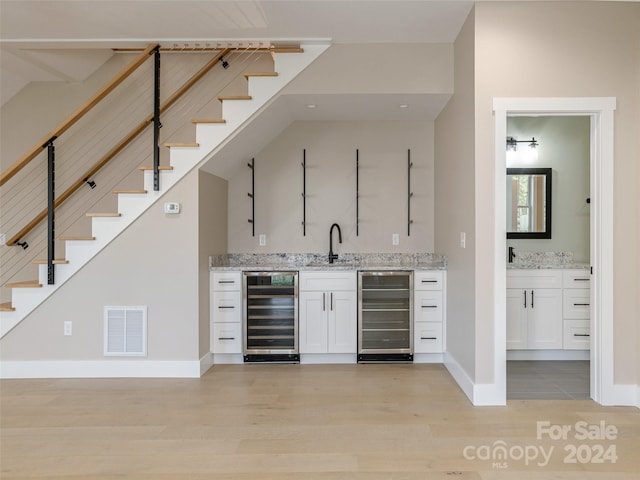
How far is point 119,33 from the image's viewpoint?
3594 millimetres

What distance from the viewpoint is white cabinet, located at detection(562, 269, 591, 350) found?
4.04 m

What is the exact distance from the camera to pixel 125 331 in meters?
3.68

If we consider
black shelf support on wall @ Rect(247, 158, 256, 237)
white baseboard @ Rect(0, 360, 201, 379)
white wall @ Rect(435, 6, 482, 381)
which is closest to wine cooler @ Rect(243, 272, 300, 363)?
white baseboard @ Rect(0, 360, 201, 379)

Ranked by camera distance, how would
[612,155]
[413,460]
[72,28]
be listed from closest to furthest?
1. [413,460]
2. [612,155]
3. [72,28]

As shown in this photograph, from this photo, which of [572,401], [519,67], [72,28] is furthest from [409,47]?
[572,401]

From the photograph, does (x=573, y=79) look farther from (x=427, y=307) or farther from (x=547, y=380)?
(x=547, y=380)

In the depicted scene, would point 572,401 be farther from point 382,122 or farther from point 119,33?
point 119,33

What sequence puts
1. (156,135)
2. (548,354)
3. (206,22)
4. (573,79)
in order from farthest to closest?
(548,354), (156,135), (206,22), (573,79)

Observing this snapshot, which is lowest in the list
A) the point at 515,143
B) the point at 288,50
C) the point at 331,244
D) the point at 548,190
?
the point at 331,244

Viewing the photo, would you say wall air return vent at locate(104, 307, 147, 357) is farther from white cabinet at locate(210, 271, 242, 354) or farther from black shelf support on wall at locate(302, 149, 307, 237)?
black shelf support on wall at locate(302, 149, 307, 237)

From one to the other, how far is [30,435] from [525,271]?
4325 mm

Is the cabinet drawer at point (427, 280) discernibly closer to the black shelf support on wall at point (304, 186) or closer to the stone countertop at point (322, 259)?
the stone countertop at point (322, 259)

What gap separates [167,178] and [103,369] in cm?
185

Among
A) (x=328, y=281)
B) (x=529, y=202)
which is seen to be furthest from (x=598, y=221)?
(x=328, y=281)
